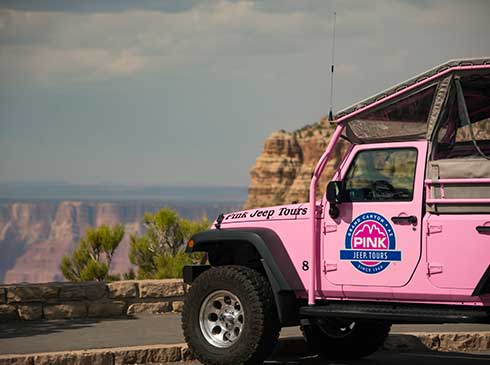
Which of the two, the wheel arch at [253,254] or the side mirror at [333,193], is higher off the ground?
the side mirror at [333,193]

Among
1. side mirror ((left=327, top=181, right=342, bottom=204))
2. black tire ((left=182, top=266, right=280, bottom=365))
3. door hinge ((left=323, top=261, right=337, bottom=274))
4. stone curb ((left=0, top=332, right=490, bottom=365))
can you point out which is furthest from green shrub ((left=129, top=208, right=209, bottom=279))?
side mirror ((left=327, top=181, right=342, bottom=204))

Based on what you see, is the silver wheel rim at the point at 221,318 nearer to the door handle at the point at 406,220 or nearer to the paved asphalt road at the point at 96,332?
the paved asphalt road at the point at 96,332

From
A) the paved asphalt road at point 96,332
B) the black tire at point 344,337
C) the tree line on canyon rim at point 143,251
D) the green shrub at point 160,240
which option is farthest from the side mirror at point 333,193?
the green shrub at point 160,240

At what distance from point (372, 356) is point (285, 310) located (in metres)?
2.00

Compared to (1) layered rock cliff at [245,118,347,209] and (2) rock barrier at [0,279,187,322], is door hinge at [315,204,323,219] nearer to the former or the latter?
(2) rock barrier at [0,279,187,322]

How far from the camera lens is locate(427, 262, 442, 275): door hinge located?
1016cm

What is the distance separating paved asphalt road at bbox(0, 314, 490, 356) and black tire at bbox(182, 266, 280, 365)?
1.04m

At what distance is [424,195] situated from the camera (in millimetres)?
10406

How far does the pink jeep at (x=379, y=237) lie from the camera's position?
1012 centimetres

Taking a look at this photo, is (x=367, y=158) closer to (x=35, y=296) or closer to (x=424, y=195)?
(x=424, y=195)

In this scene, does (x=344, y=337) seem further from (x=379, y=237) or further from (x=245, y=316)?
(x=379, y=237)

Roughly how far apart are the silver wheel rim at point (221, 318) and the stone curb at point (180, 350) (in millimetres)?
541

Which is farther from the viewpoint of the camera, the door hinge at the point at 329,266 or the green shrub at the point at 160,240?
the green shrub at the point at 160,240

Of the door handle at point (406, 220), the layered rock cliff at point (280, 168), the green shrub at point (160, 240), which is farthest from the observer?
the layered rock cliff at point (280, 168)
